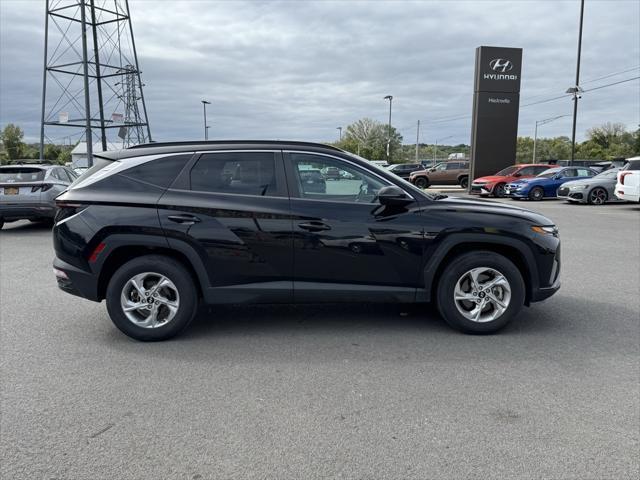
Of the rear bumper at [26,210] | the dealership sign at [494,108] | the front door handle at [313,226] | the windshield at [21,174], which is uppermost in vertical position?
the dealership sign at [494,108]

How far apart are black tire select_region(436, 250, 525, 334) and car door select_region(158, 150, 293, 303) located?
1422 mm

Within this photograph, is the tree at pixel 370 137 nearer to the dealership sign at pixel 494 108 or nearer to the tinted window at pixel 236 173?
the dealership sign at pixel 494 108

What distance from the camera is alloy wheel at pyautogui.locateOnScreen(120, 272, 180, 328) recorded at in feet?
14.9

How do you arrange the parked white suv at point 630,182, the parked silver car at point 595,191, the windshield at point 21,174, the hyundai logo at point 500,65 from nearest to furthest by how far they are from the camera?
the windshield at point 21,174, the parked white suv at point 630,182, the parked silver car at point 595,191, the hyundai logo at point 500,65

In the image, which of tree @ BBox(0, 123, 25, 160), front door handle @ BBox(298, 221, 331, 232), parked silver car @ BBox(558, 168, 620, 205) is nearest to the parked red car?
parked silver car @ BBox(558, 168, 620, 205)

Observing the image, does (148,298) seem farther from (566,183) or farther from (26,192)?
(566,183)

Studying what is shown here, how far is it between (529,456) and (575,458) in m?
0.24

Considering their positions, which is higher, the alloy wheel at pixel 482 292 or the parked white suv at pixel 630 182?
the parked white suv at pixel 630 182

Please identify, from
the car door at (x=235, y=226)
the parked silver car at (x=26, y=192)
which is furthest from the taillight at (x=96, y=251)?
the parked silver car at (x=26, y=192)

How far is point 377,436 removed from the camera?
9.88ft

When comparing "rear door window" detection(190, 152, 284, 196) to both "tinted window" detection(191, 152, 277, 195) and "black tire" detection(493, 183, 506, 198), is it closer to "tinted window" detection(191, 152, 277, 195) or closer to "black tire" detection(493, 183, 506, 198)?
"tinted window" detection(191, 152, 277, 195)

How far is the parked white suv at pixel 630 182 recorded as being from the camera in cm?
1590

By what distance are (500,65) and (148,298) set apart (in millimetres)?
26481

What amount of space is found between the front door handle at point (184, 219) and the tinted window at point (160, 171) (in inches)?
12.5
